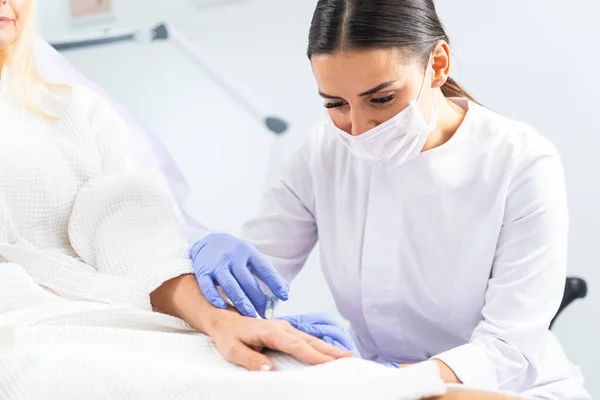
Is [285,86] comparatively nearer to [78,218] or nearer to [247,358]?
[78,218]

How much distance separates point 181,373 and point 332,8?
33.1 inches

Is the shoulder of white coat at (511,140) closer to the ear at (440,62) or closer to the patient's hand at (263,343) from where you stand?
the ear at (440,62)

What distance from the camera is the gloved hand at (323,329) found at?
1126 millimetres

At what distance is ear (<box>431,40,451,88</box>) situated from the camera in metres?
1.48

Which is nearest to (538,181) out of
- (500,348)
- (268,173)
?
(500,348)

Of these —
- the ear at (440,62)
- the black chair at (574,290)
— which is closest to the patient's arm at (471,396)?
the ear at (440,62)

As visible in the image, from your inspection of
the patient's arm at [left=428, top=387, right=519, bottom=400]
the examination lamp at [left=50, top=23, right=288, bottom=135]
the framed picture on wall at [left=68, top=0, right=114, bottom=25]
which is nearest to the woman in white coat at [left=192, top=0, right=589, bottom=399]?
the patient's arm at [left=428, top=387, right=519, bottom=400]

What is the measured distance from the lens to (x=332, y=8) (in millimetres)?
1451

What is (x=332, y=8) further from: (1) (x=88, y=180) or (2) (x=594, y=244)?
(2) (x=594, y=244)

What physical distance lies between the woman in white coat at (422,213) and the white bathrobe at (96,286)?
13 centimetres

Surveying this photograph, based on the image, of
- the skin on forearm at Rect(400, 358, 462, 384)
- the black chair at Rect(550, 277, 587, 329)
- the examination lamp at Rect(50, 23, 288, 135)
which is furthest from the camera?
the examination lamp at Rect(50, 23, 288, 135)

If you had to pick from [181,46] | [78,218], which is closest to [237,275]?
[78,218]

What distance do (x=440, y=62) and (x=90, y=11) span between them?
4.65 ft

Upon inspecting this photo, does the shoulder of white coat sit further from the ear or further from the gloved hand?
the gloved hand
